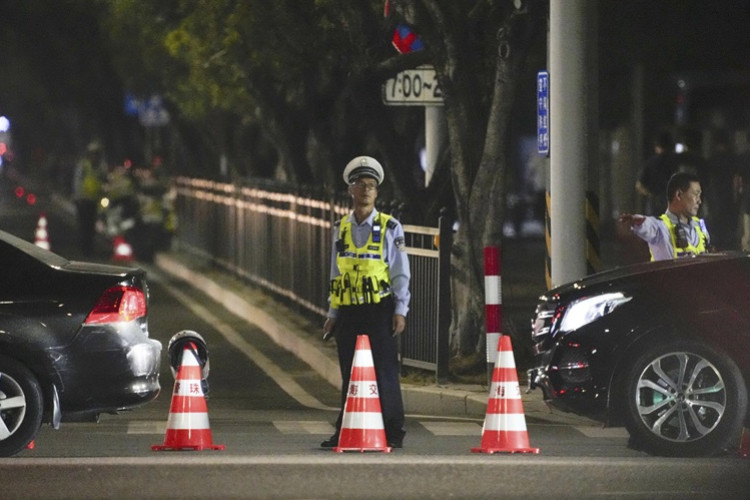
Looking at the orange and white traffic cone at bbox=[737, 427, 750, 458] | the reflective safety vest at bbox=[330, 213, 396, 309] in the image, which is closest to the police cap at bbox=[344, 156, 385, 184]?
the reflective safety vest at bbox=[330, 213, 396, 309]

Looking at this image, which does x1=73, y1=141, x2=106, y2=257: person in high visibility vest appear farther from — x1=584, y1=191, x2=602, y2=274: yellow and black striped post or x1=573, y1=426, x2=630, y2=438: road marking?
x1=573, y1=426, x2=630, y2=438: road marking

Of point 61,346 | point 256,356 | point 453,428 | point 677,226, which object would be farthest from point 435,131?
point 61,346

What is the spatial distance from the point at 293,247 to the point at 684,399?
10754 millimetres

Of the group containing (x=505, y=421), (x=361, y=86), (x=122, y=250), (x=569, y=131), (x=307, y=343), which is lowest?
(x=505, y=421)

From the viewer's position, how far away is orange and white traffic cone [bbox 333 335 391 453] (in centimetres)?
1095

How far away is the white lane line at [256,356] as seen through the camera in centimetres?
1530

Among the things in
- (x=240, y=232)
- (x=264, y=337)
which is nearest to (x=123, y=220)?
(x=240, y=232)

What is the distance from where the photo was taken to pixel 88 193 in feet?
108

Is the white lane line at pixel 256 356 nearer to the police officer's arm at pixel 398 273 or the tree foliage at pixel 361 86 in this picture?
the tree foliage at pixel 361 86

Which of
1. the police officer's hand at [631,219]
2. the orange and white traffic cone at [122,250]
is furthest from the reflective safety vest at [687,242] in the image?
the orange and white traffic cone at [122,250]

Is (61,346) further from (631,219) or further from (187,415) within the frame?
(631,219)

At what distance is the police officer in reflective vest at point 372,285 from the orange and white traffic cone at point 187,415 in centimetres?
80

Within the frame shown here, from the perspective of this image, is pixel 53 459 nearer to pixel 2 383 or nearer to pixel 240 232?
pixel 2 383

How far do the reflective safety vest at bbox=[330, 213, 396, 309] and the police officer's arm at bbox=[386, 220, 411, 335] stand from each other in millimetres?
37
